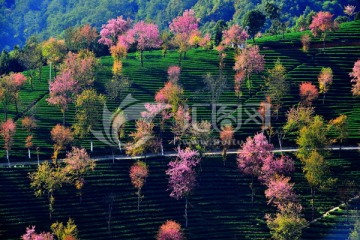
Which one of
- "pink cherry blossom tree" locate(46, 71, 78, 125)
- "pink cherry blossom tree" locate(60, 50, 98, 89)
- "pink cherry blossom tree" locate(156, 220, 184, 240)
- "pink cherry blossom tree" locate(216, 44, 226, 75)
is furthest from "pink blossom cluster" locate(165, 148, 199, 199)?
"pink cherry blossom tree" locate(216, 44, 226, 75)

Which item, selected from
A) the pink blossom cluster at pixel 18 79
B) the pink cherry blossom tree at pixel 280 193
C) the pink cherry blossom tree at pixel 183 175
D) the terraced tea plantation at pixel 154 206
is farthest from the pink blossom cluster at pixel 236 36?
the pink cherry blossom tree at pixel 280 193

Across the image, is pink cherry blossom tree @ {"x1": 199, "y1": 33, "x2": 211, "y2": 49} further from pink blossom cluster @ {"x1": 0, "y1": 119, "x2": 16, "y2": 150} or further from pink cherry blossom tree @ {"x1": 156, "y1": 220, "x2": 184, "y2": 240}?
pink cherry blossom tree @ {"x1": 156, "y1": 220, "x2": 184, "y2": 240}

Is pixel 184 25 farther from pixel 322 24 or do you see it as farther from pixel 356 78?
pixel 356 78

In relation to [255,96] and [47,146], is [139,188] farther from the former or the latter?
[255,96]

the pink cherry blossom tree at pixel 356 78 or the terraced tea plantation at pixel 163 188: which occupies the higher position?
the pink cherry blossom tree at pixel 356 78

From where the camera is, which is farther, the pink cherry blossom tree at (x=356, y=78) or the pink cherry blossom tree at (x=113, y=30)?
the pink cherry blossom tree at (x=113, y=30)

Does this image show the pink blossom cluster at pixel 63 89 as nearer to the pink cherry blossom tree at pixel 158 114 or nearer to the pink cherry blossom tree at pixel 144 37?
the pink cherry blossom tree at pixel 158 114

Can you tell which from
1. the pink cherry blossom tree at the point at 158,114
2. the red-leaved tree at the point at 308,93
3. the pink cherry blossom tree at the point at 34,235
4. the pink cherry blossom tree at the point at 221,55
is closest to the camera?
the pink cherry blossom tree at the point at 34,235

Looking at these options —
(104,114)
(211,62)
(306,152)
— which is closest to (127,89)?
(104,114)
